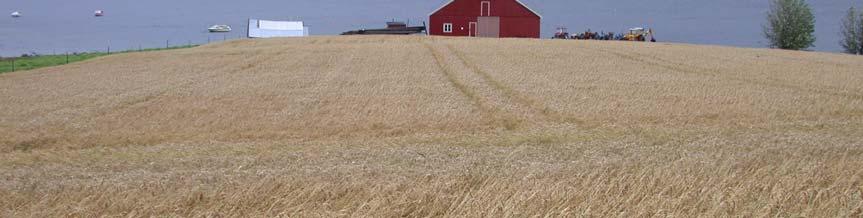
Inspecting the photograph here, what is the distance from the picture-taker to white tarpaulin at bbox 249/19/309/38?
9194 centimetres

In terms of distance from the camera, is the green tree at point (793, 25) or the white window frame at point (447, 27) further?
the green tree at point (793, 25)

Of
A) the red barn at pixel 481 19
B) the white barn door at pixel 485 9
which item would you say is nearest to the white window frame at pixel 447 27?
the red barn at pixel 481 19

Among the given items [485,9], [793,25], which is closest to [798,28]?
[793,25]

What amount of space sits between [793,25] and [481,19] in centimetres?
4504

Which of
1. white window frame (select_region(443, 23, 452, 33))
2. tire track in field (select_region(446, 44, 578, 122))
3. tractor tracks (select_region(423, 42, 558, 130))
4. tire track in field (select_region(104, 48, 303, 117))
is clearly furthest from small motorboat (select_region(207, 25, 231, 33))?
tire track in field (select_region(446, 44, 578, 122))

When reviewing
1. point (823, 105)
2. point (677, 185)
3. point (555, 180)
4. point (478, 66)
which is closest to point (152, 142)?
point (555, 180)

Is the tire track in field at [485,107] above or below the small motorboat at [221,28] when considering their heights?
below

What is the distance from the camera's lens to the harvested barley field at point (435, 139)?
27.8ft

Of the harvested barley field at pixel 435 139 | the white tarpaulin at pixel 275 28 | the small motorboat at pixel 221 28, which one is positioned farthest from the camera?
the small motorboat at pixel 221 28

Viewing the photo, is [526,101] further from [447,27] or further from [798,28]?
[798,28]

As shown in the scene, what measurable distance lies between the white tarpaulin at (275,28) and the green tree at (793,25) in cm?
5903

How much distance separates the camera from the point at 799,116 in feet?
63.4

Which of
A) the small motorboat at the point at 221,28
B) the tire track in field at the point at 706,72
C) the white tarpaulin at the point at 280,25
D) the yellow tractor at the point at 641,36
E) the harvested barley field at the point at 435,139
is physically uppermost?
the small motorboat at the point at 221,28

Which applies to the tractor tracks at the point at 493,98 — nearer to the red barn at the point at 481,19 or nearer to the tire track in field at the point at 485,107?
the tire track in field at the point at 485,107
